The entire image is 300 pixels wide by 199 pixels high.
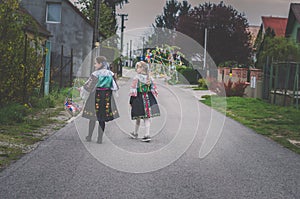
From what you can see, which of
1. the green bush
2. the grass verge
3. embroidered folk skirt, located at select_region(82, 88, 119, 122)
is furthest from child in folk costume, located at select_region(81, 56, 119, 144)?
the green bush

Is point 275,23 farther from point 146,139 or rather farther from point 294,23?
point 146,139

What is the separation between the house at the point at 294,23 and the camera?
36603 mm

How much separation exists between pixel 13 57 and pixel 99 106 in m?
4.43

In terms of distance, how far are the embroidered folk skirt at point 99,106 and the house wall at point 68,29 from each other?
2730cm

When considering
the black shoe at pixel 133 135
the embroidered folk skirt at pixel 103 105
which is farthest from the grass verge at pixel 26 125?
the black shoe at pixel 133 135

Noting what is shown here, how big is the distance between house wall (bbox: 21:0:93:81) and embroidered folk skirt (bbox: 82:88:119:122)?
27.3m

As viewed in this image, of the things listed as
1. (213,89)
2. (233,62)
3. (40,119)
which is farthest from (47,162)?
(233,62)

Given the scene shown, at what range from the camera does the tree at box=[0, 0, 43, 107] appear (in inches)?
484

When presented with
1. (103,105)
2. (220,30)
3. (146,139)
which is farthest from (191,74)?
(103,105)

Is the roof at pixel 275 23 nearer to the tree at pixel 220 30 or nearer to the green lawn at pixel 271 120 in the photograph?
the tree at pixel 220 30

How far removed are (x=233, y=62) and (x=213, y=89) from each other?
16998 millimetres

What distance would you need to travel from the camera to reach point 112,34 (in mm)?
53031

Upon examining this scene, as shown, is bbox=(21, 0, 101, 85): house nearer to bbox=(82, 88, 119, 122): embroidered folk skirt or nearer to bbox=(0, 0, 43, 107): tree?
bbox=(0, 0, 43, 107): tree

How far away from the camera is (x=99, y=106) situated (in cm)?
911
